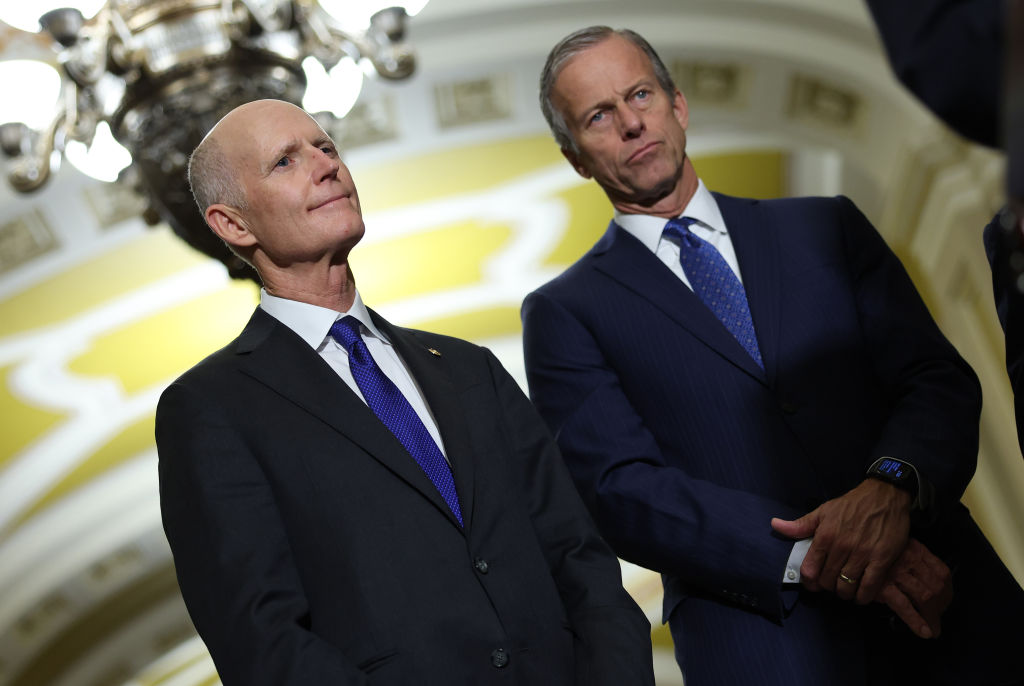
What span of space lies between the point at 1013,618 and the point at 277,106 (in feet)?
5.13

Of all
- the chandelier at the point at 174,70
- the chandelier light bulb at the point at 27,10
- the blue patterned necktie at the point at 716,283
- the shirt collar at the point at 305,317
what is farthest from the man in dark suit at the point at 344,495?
the chandelier light bulb at the point at 27,10

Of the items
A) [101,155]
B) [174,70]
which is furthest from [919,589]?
[101,155]

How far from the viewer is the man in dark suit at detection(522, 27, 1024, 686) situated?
202 centimetres

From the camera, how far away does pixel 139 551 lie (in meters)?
10.5

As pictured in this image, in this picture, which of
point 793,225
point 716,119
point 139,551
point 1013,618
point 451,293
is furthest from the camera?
point 139,551

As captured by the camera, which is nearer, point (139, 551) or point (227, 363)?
point (227, 363)

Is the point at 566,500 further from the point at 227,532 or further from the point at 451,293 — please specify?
the point at 451,293

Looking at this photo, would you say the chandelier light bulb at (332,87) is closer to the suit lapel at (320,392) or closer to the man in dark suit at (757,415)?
the man in dark suit at (757,415)

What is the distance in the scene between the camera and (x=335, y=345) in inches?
84.4

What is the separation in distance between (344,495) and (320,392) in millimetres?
184

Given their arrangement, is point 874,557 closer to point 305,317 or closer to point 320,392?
point 320,392

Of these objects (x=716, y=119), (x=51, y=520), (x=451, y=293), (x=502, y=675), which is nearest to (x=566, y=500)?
(x=502, y=675)

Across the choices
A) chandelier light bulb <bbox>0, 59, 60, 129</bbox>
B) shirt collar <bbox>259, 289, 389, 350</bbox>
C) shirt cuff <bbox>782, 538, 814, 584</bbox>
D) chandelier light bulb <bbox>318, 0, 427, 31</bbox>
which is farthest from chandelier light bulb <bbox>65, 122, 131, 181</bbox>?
shirt cuff <bbox>782, 538, 814, 584</bbox>

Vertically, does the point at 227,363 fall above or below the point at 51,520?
above
